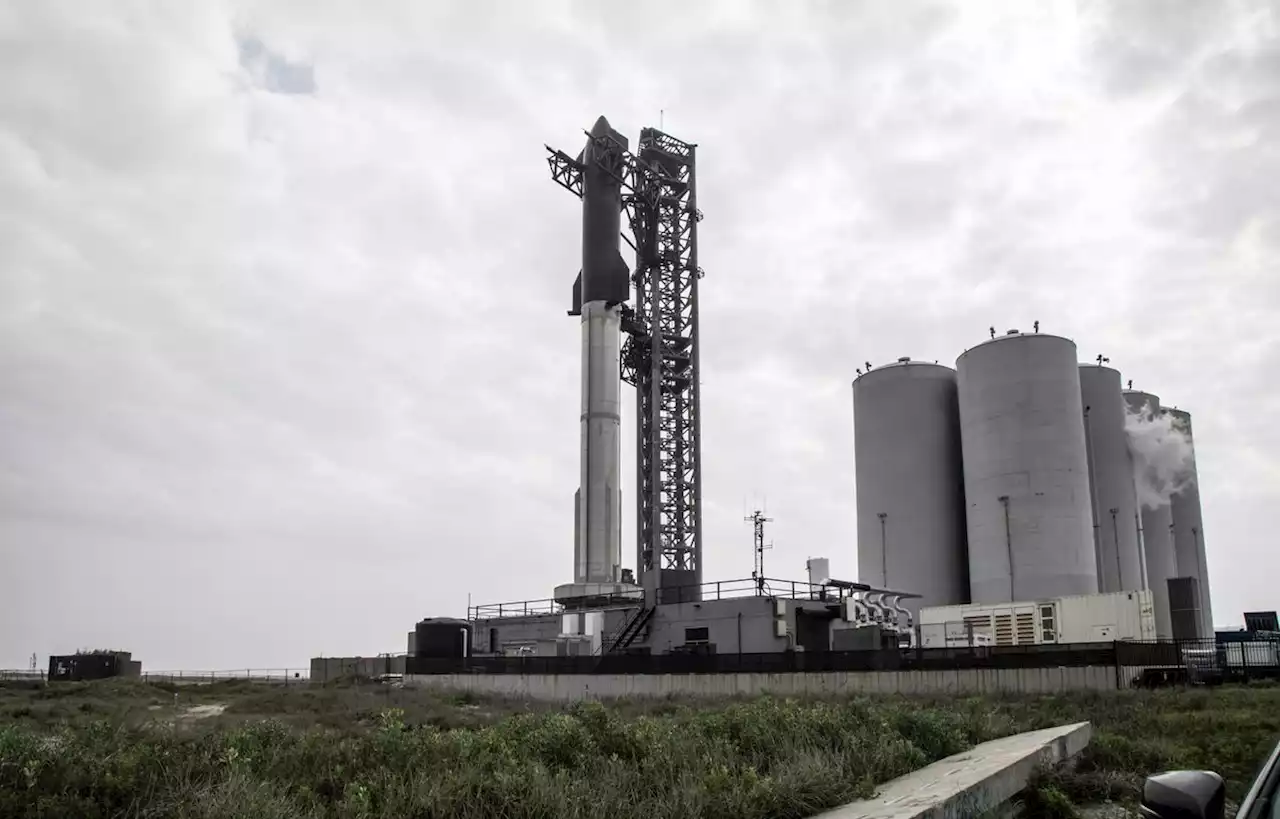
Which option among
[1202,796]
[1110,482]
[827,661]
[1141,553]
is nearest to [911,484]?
[1110,482]

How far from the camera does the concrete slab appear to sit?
8.26m

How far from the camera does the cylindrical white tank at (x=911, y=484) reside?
182 ft

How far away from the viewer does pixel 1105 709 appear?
21656 mm

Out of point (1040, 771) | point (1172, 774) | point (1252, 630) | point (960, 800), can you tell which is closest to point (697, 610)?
point (1252, 630)

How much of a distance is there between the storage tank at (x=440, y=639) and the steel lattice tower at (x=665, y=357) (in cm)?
1126

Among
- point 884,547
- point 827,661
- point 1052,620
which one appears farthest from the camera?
point 884,547

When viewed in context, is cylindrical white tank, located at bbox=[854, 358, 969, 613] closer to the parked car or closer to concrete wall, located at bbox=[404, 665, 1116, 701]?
concrete wall, located at bbox=[404, 665, 1116, 701]

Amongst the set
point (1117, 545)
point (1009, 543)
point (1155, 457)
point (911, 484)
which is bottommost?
point (1009, 543)

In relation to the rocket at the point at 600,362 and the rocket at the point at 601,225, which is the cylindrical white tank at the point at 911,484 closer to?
the rocket at the point at 600,362

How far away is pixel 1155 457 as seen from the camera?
210ft

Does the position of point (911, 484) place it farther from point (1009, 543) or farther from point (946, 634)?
point (946, 634)

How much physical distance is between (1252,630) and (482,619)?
4095cm

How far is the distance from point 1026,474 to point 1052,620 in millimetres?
10002

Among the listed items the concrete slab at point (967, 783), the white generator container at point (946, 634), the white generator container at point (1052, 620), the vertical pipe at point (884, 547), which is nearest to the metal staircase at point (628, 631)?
the white generator container at point (946, 634)
